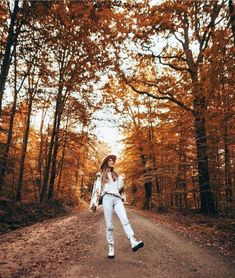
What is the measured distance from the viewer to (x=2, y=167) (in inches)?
540

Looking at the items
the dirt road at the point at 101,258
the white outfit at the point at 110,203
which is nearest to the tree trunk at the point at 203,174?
the dirt road at the point at 101,258

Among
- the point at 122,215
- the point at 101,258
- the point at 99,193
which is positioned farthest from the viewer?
the point at 99,193

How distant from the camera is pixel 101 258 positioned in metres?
5.41

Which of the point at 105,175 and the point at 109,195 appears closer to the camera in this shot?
the point at 109,195

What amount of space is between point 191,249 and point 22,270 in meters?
4.09

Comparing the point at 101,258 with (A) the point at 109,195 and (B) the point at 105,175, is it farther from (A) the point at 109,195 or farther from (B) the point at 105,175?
(B) the point at 105,175

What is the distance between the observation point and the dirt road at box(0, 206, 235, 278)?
15.2 ft

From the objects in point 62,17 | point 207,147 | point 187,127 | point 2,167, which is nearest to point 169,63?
point 187,127

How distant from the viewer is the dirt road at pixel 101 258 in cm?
463

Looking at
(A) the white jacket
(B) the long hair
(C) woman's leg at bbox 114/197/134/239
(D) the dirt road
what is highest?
(B) the long hair

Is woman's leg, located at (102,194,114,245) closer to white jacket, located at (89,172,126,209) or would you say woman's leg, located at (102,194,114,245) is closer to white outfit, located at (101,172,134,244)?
white outfit, located at (101,172,134,244)

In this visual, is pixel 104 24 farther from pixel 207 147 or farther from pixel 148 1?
pixel 207 147

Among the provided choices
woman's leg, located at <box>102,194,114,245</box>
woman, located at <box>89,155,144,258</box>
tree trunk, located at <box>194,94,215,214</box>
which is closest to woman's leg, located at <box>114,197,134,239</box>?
woman, located at <box>89,155,144,258</box>

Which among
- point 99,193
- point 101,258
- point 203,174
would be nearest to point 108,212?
point 99,193
